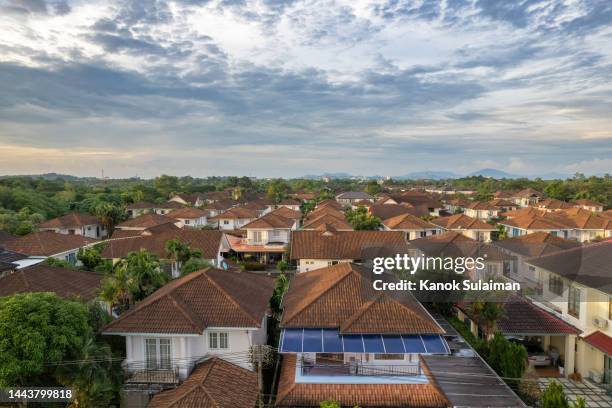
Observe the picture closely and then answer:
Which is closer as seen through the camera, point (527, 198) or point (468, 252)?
point (468, 252)

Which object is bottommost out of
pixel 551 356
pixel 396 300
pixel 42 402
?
pixel 551 356

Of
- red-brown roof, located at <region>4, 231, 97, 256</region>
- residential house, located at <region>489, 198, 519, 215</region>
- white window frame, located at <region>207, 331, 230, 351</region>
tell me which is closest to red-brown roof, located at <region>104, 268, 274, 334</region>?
white window frame, located at <region>207, 331, 230, 351</region>

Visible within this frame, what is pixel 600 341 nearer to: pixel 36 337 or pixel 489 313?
pixel 489 313

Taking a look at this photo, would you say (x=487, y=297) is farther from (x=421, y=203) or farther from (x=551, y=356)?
(x=421, y=203)

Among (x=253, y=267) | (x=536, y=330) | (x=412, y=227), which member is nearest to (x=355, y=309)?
(x=536, y=330)

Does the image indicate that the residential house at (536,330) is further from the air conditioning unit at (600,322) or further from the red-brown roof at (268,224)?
the red-brown roof at (268,224)

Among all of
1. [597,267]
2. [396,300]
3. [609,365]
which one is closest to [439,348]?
[396,300]

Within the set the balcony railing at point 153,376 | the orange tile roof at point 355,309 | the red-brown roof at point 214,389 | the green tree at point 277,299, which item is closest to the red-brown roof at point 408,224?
the green tree at point 277,299
